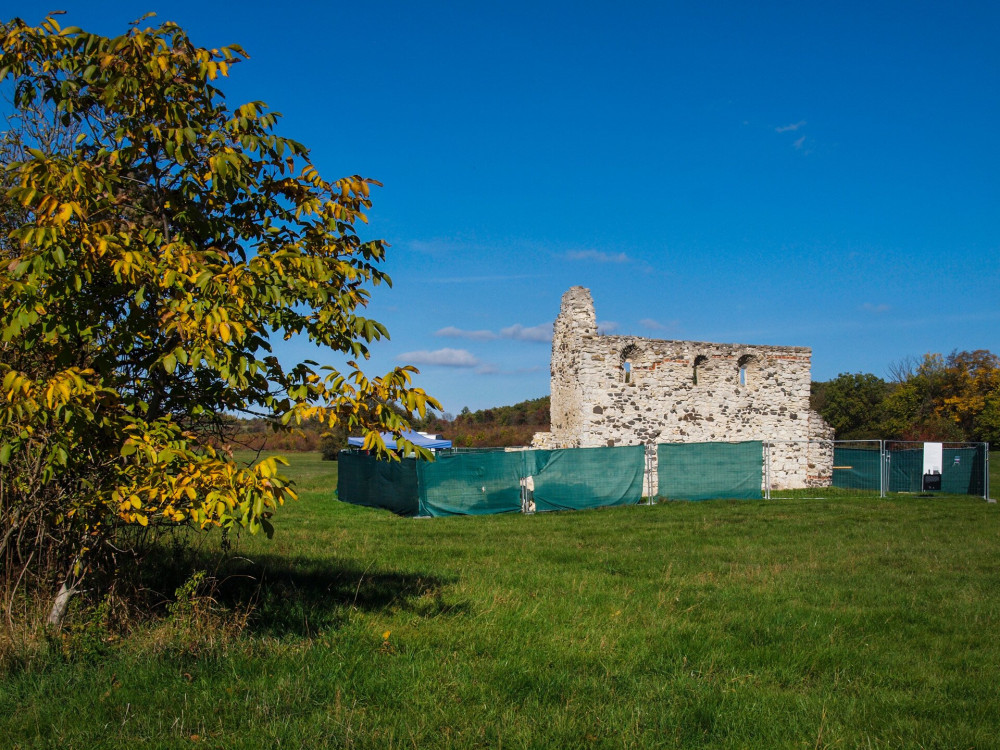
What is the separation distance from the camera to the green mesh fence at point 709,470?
67.7 feet

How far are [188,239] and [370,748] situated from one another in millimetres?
3913

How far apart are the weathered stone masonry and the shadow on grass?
1334 centimetres

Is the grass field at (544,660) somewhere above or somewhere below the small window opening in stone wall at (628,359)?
below

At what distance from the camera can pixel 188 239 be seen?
5.78 meters

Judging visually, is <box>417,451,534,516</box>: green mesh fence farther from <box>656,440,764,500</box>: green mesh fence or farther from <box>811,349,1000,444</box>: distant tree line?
<box>811,349,1000,444</box>: distant tree line

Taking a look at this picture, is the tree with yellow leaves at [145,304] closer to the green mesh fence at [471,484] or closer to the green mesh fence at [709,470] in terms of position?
the green mesh fence at [471,484]

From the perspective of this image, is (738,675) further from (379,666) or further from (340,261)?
(340,261)

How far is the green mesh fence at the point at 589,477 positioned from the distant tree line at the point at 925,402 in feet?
128

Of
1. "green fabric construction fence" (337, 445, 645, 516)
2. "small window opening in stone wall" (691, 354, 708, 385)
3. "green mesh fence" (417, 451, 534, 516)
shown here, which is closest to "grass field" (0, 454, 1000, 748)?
"green mesh fence" (417, 451, 534, 516)

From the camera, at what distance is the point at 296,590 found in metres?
7.69

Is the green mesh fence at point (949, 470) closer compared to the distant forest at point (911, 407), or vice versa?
the green mesh fence at point (949, 470)

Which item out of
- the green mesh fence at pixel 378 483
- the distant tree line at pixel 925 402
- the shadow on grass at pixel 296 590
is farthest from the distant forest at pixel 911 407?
the shadow on grass at pixel 296 590

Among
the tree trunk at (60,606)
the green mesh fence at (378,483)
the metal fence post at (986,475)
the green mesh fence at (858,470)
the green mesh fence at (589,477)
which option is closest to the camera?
the tree trunk at (60,606)

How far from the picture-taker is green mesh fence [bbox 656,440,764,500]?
67.7ft
